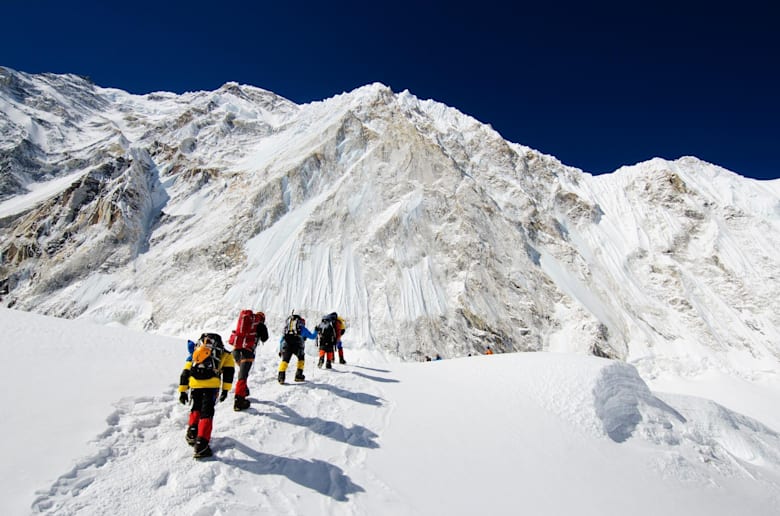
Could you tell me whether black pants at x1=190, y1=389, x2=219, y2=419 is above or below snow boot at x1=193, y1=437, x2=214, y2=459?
above

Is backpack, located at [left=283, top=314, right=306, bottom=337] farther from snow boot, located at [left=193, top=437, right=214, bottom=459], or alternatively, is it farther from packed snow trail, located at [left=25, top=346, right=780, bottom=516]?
snow boot, located at [left=193, top=437, right=214, bottom=459]

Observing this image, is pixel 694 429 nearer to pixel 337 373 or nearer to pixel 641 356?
pixel 337 373

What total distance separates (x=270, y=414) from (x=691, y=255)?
198 feet

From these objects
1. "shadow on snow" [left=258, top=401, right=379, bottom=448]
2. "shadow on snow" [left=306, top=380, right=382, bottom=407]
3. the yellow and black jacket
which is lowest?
"shadow on snow" [left=258, top=401, right=379, bottom=448]

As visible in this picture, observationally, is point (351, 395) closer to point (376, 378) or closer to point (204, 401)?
point (376, 378)

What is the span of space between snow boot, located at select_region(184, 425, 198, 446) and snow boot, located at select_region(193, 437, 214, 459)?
0.44 feet

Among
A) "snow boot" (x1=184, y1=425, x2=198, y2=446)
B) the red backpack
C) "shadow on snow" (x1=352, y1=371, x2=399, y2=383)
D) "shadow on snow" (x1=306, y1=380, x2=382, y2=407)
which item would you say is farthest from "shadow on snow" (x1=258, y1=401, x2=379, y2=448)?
"shadow on snow" (x1=352, y1=371, x2=399, y2=383)

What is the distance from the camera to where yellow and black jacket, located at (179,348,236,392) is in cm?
551

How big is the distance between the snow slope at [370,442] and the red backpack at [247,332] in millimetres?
1085

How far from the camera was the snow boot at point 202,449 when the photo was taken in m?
5.02

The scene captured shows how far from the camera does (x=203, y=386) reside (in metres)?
5.48

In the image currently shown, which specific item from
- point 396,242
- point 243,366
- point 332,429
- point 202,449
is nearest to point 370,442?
point 332,429

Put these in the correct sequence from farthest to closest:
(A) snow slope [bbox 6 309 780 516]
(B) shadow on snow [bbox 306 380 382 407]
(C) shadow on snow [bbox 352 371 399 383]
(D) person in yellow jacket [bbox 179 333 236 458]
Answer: (C) shadow on snow [bbox 352 371 399 383], (B) shadow on snow [bbox 306 380 382 407], (D) person in yellow jacket [bbox 179 333 236 458], (A) snow slope [bbox 6 309 780 516]

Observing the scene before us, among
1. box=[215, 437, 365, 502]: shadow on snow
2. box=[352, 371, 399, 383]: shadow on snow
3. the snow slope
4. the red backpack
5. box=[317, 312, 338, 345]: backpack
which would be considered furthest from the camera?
box=[317, 312, 338, 345]: backpack
